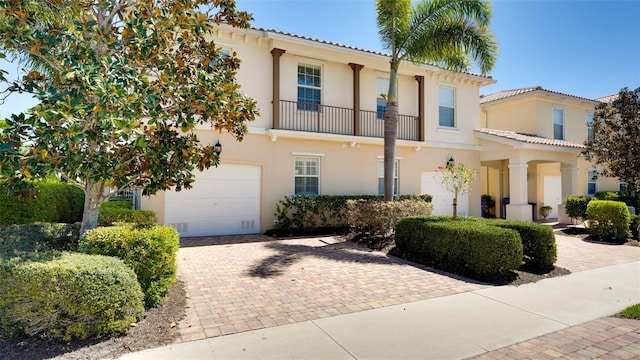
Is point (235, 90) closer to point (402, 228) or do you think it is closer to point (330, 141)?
point (402, 228)

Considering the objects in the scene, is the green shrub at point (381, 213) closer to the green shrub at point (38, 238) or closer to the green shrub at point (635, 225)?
the green shrub at point (38, 238)

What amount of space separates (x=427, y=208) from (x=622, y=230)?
21.6 ft

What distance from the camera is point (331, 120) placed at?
43.5 ft

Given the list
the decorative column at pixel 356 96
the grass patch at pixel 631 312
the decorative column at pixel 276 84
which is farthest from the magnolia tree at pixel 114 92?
the decorative column at pixel 356 96

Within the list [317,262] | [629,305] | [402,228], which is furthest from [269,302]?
[629,305]

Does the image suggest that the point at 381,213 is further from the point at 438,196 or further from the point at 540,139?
the point at 540,139

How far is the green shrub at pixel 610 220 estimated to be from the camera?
36.3 feet

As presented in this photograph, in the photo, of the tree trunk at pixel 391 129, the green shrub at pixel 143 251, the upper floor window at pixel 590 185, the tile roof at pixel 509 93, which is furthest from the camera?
the upper floor window at pixel 590 185

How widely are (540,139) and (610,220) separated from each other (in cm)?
636

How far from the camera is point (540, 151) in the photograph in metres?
15.3

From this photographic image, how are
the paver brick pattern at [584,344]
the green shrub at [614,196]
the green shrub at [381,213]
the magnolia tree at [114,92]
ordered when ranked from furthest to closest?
the green shrub at [614,196] → the green shrub at [381,213] → the magnolia tree at [114,92] → the paver brick pattern at [584,344]

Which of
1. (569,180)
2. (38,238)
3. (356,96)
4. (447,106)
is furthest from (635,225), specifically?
(38,238)

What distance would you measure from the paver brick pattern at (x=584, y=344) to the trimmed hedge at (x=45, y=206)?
934 cm

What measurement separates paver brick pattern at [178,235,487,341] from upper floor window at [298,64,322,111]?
19.3 feet
